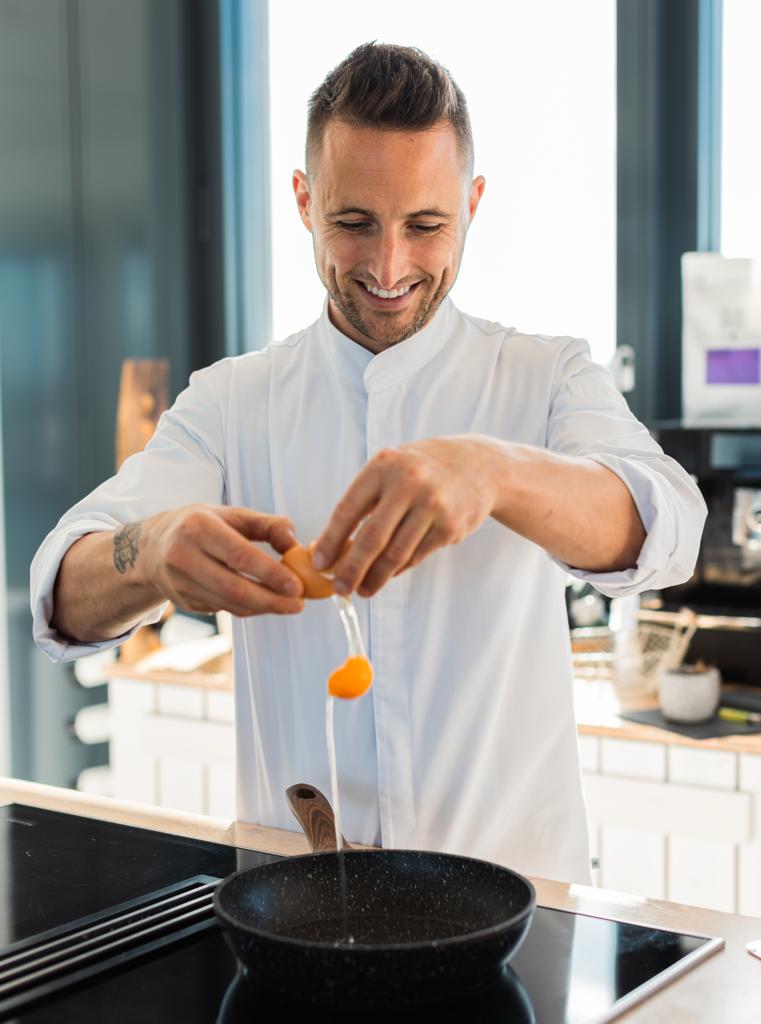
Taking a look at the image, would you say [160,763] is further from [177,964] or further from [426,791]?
[177,964]

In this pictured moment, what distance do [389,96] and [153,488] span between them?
54 cm

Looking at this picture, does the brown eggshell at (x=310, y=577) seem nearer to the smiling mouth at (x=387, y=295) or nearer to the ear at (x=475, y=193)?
the smiling mouth at (x=387, y=295)

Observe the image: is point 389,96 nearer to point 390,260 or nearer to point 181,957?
point 390,260

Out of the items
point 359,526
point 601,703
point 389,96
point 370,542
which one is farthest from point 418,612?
point 601,703

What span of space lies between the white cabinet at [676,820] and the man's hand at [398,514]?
1.45m

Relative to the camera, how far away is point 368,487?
1051 millimetres

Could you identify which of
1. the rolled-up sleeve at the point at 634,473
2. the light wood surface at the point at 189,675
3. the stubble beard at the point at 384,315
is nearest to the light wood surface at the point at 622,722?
the light wood surface at the point at 189,675

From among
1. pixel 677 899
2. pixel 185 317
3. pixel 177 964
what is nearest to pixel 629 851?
pixel 677 899

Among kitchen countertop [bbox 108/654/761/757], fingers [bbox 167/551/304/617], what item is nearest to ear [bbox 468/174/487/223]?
fingers [bbox 167/551/304/617]

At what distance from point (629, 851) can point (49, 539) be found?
1514 mm

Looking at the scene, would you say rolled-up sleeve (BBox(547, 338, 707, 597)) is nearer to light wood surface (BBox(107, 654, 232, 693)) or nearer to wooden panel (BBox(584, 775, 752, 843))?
wooden panel (BBox(584, 775, 752, 843))

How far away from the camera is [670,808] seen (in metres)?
2.42

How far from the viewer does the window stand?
10.1 ft

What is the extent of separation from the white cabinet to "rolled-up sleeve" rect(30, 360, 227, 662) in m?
1.14
